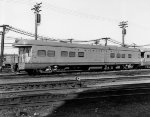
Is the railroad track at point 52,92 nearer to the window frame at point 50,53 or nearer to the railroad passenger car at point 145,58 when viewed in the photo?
the window frame at point 50,53

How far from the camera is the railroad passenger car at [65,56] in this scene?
72.8ft

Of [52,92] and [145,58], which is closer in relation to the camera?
[52,92]

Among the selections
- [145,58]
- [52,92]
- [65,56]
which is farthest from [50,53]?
[145,58]

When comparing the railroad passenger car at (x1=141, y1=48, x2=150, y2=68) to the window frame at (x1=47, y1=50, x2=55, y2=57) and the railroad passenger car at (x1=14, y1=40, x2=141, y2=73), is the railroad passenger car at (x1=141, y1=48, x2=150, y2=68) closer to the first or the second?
the railroad passenger car at (x1=14, y1=40, x2=141, y2=73)

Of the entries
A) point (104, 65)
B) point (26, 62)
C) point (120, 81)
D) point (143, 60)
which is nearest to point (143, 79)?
point (120, 81)

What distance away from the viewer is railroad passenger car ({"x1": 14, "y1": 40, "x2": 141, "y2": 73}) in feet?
72.8

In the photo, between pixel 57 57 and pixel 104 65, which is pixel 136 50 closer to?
pixel 104 65

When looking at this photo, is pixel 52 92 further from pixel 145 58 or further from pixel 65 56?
pixel 145 58

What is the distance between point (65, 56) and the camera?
2466 centimetres

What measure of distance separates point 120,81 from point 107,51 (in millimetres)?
10741

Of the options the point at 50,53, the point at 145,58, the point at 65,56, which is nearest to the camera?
the point at 50,53

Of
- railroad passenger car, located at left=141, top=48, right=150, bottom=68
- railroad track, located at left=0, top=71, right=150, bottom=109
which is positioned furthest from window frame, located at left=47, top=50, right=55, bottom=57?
railroad passenger car, located at left=141, top=48, right=150, bottom=68

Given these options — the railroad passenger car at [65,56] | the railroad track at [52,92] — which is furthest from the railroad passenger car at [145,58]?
the railroad track at [52,92]

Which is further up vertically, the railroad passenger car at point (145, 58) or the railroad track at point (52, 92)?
the railroad passenger car at point (145, 58)
